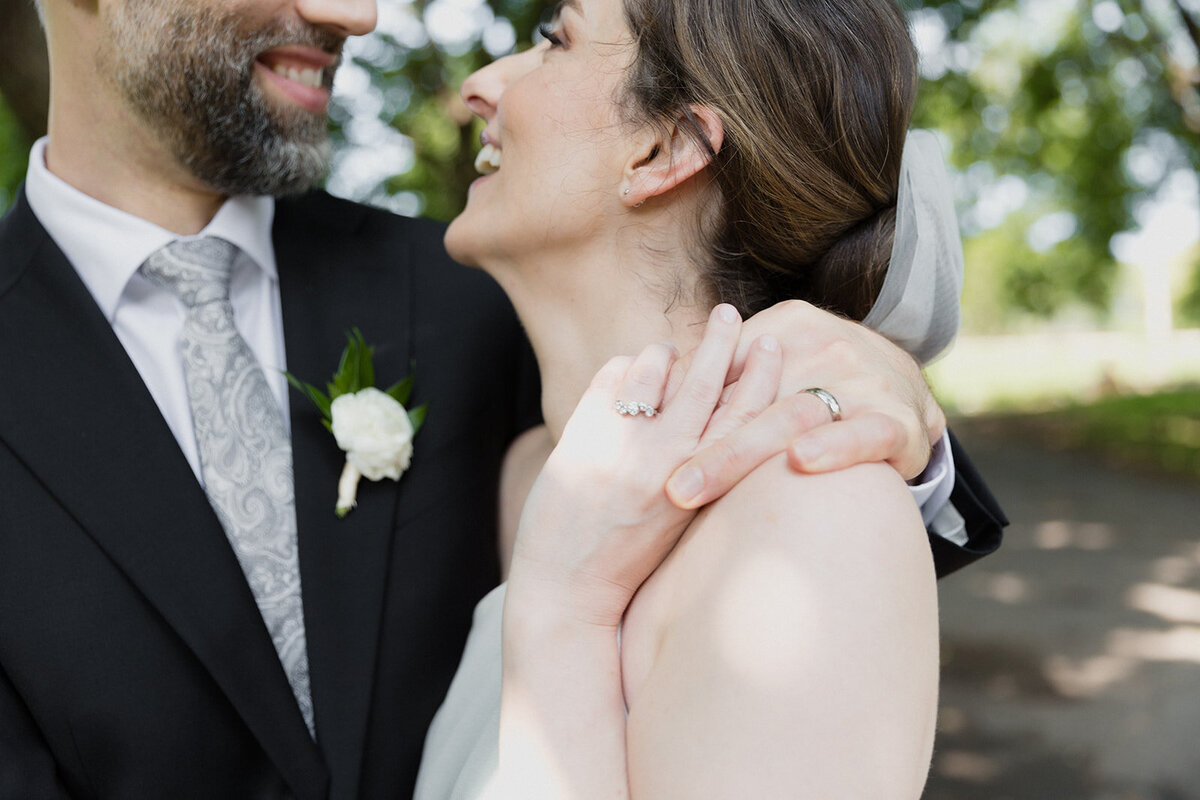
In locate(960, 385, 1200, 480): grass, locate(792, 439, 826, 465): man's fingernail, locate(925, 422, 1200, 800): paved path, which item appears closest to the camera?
locate(792, 439, 826, 465): man's fingernail

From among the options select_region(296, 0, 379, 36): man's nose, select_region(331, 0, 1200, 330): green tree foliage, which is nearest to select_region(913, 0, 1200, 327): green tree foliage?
select_region(331, 0, 1200, 330): green tree foliage

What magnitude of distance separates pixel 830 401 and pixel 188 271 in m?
1.50

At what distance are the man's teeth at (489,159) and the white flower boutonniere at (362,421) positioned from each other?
1.74 feet

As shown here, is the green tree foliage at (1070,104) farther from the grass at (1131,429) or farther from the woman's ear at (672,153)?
the woman's ear at (672,153)

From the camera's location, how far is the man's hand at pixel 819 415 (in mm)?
1451

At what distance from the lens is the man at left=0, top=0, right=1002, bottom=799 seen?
183 centimetres

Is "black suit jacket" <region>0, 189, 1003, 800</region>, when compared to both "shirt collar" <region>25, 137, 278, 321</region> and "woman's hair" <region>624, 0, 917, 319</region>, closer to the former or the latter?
"shirt collar" <region>25, 137, 278, 321</region>

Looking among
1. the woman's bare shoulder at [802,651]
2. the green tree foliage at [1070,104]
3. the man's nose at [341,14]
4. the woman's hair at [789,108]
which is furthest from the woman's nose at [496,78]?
the green tree foliage at [1070,104]

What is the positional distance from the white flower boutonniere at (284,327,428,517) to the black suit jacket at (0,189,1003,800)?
2.2 inches

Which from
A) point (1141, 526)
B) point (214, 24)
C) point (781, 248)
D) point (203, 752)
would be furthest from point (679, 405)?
point (1141, 526)

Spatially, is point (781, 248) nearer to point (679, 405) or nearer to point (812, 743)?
point (679, 405)

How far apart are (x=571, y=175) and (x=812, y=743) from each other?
125 cm

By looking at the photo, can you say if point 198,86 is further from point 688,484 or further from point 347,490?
point 688,484

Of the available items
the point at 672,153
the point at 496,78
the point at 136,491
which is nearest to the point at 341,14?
the point at 496,78
